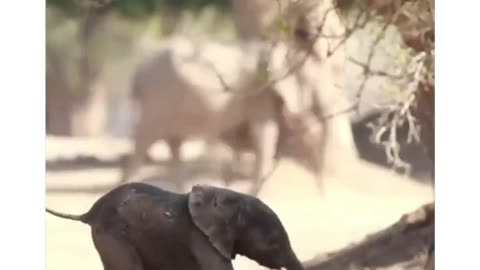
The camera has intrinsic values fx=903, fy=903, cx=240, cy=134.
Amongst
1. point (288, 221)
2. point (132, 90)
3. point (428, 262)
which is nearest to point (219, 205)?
point (288, 221)

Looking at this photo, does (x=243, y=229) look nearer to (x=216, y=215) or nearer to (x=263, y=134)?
(x=216, y=215)

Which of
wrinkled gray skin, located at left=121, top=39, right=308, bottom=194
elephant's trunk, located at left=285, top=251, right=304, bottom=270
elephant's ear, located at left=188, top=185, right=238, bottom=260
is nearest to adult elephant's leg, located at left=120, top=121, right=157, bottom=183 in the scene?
wrinkled gray skin, located at left=121, top=39, right=308, bottom=194

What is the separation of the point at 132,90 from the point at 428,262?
1.92 feet

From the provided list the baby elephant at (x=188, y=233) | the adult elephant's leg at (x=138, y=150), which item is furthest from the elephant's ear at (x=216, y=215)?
the adult elephant's leg at (x=138, y=150)

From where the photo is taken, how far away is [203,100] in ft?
5.05

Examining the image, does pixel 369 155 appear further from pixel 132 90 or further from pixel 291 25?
pixel 132 90

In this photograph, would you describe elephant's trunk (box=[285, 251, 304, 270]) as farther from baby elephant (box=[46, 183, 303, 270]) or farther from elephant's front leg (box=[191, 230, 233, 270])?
elephant's front leg (box=[191, 230, 233, 270])

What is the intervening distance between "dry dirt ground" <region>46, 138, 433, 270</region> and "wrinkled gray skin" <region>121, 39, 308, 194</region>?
3 centimetres

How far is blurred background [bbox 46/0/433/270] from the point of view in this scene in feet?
4.91

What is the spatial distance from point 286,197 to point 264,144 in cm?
10

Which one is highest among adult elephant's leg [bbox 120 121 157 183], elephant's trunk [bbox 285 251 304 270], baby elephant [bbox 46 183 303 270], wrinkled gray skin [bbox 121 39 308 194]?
wrinkled gray skin [bbox 121 39 308 194]

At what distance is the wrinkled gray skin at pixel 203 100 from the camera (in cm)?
153

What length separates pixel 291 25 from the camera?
1.55 m

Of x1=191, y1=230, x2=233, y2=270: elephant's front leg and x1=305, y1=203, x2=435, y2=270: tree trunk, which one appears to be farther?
x1=305, y1=203, x2=435, y2=270: tree trunk
